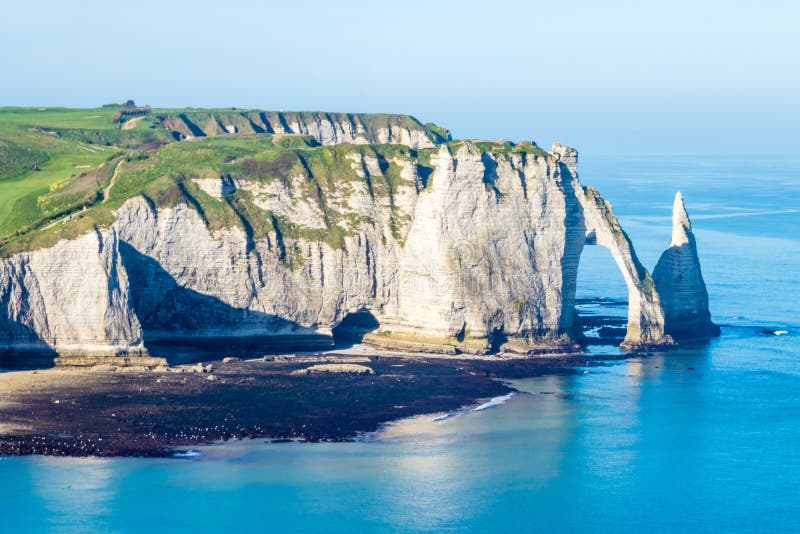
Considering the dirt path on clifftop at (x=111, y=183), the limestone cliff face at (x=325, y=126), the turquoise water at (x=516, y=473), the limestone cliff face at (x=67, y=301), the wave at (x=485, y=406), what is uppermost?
the limestone cliff face at (x=325, y=126)

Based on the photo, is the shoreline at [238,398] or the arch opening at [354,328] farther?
the arch opening at [354,328]

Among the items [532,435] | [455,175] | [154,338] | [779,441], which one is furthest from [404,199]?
[779,441]

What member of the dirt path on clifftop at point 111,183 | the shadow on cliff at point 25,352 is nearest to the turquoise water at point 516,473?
the shadow on cliff at point 25,352

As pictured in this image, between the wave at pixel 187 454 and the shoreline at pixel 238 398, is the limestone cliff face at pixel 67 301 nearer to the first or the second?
the shoreline at pixel 238 398

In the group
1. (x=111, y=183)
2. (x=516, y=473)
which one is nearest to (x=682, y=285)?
(x=516, y=473)

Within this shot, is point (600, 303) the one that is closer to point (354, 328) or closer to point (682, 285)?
point (682, 285)

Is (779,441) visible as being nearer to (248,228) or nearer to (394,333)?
(394,333)

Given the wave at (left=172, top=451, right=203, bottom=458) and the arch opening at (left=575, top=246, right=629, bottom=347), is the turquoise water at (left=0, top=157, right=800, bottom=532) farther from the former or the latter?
the arch opening at (left=575, top=246, right=629, bottom=347)
